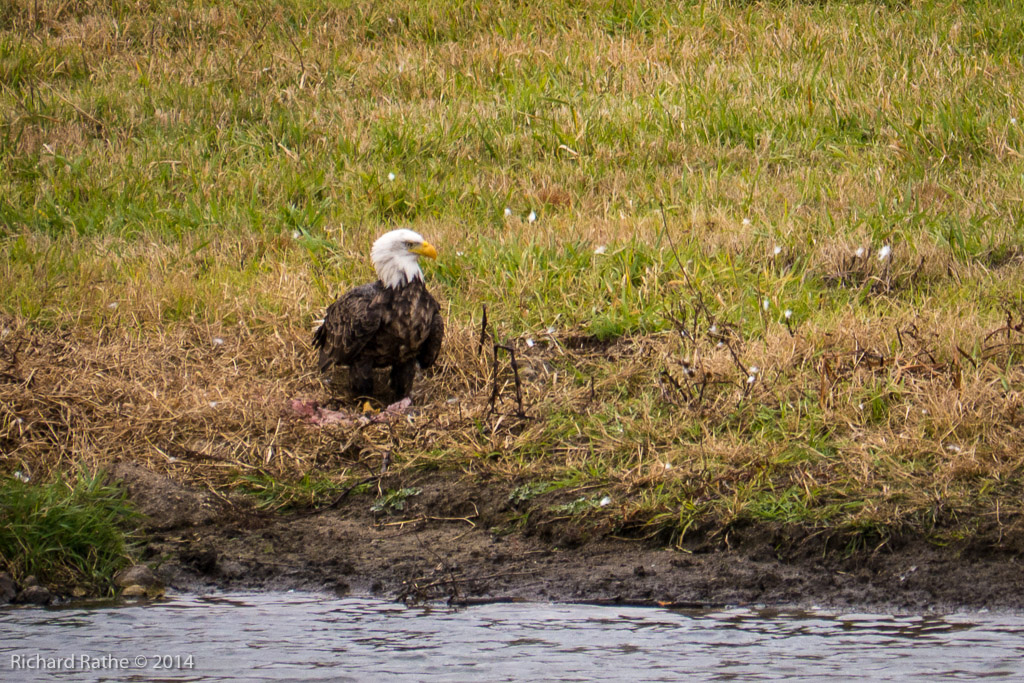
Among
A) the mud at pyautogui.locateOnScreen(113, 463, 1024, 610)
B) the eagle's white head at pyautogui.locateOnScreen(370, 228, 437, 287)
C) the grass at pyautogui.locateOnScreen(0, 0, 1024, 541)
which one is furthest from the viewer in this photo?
the eagle's white head at pyautogui.locateOnScreen(370, 228, 437, 287)

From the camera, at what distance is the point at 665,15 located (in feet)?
33.1

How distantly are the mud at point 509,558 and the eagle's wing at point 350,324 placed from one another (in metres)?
0.93

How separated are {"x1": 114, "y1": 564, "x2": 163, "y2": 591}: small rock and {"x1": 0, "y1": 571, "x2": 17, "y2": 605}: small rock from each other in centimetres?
32

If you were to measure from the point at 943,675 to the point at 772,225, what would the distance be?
153 inches

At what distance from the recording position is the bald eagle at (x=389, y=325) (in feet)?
17.8

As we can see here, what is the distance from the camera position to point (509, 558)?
13.9 feet

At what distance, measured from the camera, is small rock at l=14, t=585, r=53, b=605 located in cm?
→ 396

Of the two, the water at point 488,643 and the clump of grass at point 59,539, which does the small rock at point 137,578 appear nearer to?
the clump of grass at point 59,539

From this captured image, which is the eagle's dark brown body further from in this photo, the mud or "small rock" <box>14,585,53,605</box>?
"small rock" <box>14,585,53,605</box>

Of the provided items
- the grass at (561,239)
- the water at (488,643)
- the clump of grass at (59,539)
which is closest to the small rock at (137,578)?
the clump of grass at (59,539)

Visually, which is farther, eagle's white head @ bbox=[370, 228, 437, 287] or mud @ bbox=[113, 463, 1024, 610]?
eagle's white head @ bbox=[370, 228, 437, 287]

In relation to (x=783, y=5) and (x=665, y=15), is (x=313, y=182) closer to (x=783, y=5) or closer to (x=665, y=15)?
(x=665, y=15)

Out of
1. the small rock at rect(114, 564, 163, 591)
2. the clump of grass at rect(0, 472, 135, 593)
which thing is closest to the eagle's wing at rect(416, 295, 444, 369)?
the clump of grass at rect(0, 472, 135, 593)

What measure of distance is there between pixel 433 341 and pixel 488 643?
2.23m
